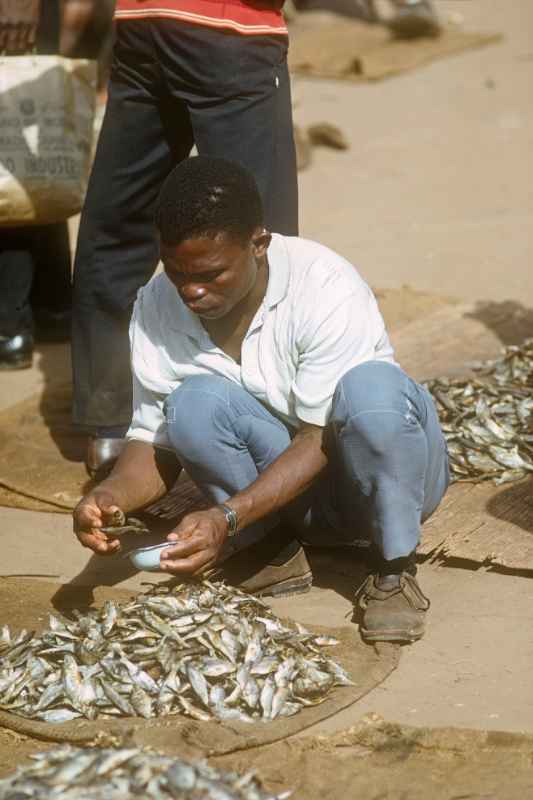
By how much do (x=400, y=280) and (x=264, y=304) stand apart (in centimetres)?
356

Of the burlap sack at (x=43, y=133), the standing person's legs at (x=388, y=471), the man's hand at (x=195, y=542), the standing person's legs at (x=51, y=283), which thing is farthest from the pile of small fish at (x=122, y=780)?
the standing person's legs at (x=51, y=283)

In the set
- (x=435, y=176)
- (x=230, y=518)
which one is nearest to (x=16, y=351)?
(x=230, y=518)

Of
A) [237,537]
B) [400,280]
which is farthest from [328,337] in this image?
[400,280]

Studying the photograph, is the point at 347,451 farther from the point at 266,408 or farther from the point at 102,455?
the point at 102,455

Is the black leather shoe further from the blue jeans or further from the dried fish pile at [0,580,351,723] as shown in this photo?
the dried fish pile at [0,580,351,723]

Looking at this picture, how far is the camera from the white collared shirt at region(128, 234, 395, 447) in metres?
3.71

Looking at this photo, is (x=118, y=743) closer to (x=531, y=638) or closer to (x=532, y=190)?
(x=531, y=638)

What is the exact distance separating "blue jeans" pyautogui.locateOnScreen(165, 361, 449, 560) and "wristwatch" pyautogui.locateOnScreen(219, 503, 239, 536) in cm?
36

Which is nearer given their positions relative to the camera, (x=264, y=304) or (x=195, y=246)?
(x=195, y=246)

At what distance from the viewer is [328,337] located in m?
3.69

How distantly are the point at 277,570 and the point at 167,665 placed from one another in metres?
0.72

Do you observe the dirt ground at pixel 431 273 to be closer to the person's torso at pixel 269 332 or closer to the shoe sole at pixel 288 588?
the shoe sole at pixel 288 588

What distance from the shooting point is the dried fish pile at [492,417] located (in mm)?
4816

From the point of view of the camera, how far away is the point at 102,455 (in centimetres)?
501
